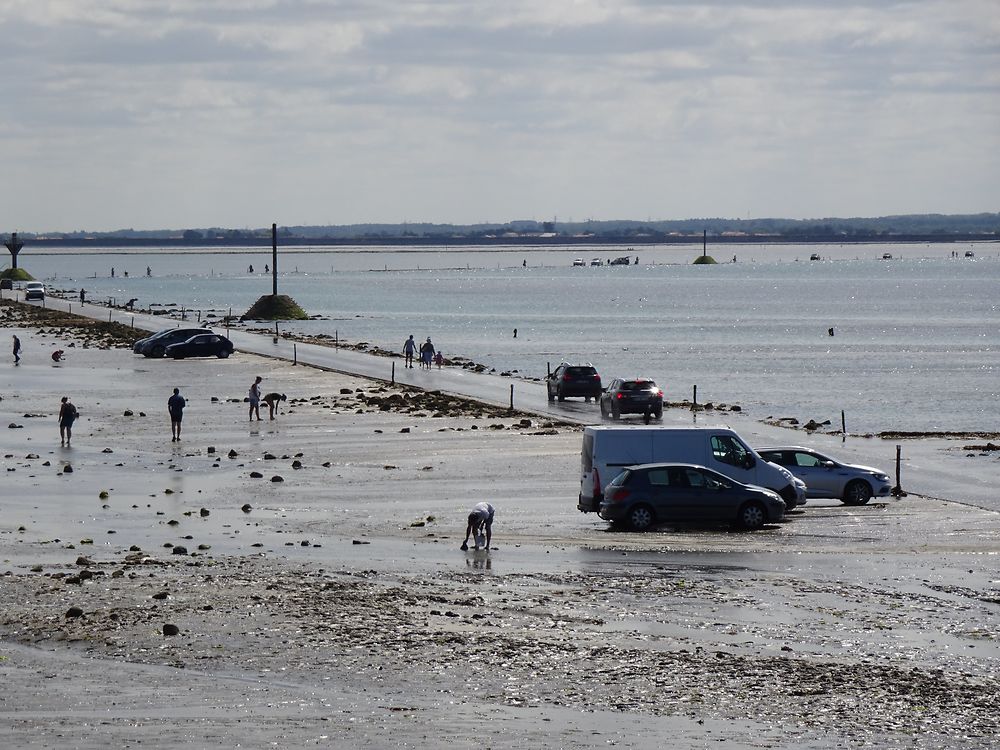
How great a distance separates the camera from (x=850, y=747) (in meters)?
16.2

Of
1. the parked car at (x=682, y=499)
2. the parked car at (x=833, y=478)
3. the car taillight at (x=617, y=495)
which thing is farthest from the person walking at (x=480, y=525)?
the parked car at (x=833, y=478)

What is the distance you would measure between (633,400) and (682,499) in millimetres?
23192

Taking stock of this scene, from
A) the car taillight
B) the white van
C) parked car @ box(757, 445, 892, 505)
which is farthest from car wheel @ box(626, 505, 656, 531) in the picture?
parked car @ box(757, 445, 892, 505)

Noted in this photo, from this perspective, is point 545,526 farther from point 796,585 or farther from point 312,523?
point 796,585

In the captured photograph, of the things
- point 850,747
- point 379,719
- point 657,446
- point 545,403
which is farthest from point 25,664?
point 545,403

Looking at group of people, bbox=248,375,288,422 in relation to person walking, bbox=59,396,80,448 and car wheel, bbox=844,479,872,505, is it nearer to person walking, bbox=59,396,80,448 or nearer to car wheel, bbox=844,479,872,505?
person walking, bbox=59,396,80,448

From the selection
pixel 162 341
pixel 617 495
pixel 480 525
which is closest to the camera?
pixel 480 525

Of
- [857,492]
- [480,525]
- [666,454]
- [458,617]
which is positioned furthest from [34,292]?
[458,617]

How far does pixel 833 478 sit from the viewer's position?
3497 cm

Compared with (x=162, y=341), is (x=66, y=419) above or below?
below

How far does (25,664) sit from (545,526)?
42.7ft

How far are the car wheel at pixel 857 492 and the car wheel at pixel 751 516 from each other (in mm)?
4890

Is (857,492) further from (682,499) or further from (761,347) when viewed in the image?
(761,347)

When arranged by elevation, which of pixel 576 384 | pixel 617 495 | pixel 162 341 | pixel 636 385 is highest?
pixel 162 341
